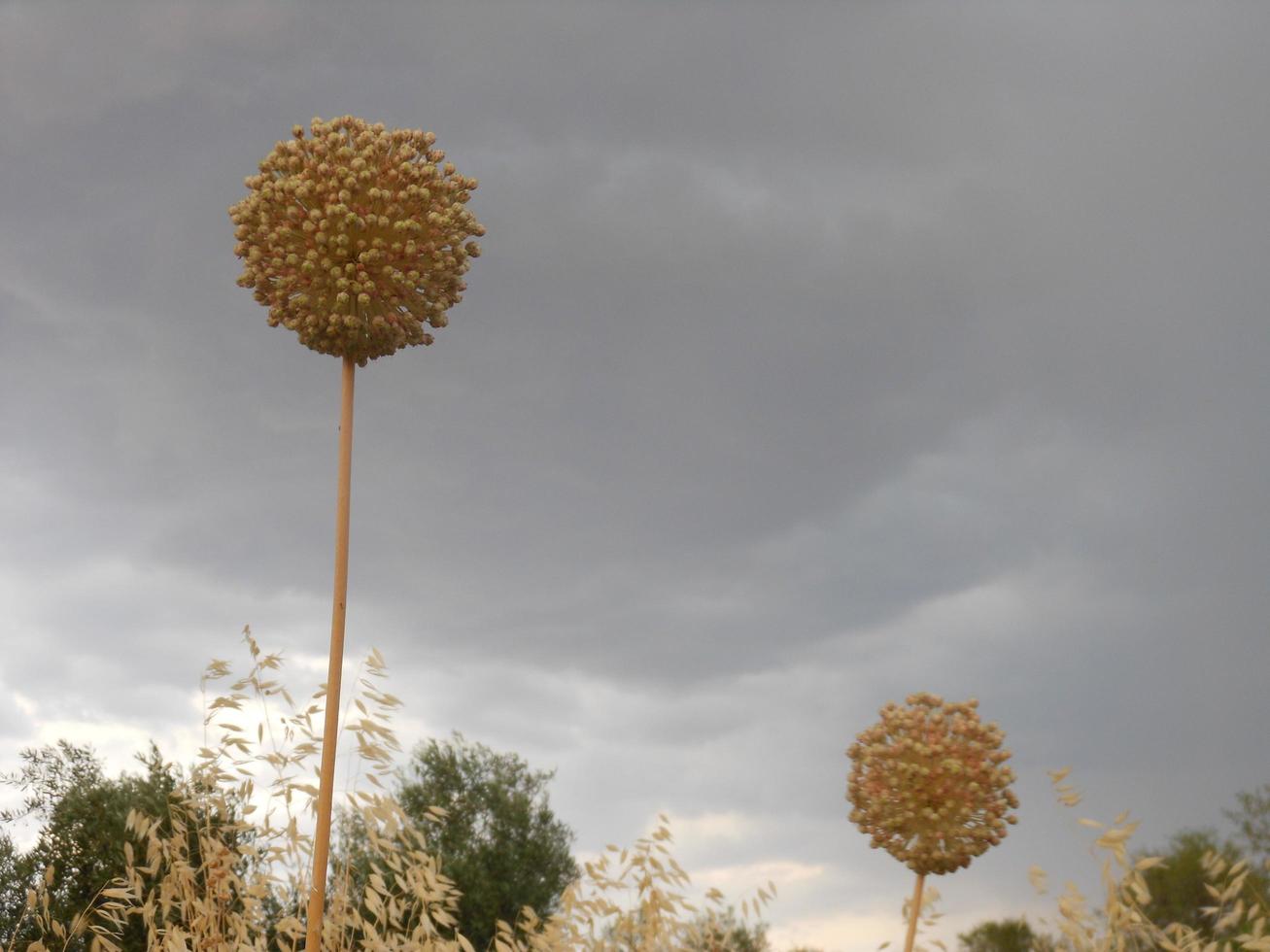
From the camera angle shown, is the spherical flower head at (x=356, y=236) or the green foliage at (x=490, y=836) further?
the green foliage at (x=490, y=836)

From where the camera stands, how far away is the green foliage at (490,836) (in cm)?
2006

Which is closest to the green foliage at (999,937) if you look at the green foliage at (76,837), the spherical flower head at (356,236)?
the green foliage at (76,837)

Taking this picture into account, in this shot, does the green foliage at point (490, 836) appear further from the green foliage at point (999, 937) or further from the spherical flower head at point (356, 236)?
the spherical flower head at point (356, 236)

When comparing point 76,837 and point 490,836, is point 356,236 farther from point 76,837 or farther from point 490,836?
point 490,836

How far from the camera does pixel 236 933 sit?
21.0 feet

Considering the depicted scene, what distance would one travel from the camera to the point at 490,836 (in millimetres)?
20859

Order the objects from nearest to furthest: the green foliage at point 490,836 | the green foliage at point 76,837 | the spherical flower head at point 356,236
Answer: the spherical flower head at point 356,236
the green foliage at point 76,837
the green foliage at point 490,836

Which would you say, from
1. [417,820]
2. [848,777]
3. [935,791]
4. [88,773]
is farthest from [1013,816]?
[417,820]

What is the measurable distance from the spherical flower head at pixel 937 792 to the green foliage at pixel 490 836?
15016 millimetres

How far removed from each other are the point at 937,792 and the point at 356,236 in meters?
4.11

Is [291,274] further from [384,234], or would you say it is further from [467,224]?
[467,224]

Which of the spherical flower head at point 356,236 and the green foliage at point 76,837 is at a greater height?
the spherical flower head at point 356,236

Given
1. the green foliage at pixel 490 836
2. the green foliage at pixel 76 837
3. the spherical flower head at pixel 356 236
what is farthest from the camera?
the green foliage at pixel 490 836

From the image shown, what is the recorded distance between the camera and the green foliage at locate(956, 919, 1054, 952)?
23125 millimetres
